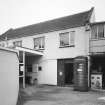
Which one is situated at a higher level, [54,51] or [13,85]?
[54,51]

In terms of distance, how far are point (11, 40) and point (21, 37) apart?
2156mm

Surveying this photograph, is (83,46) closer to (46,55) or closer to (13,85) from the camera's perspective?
(46,55)

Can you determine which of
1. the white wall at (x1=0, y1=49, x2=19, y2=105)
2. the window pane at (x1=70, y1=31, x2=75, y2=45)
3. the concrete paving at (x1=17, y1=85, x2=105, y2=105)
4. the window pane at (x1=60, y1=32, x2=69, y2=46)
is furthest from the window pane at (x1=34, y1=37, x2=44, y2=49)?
the white wall at (x1=0, y1=49, x2=19, y2=105)

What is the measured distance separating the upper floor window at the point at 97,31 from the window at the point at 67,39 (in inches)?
80.2

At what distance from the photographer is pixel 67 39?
15586 millimetres

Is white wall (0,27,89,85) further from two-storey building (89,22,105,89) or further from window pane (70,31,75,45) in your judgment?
two-storey building (89,22,105,89)

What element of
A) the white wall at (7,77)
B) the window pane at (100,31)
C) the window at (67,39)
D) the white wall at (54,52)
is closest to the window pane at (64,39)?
the window at (67,39)

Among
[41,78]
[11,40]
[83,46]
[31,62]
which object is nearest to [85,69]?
[83,46]

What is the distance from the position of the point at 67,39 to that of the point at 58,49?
138cm

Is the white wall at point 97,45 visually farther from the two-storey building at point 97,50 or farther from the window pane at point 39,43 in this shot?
the window pane at point 39,43

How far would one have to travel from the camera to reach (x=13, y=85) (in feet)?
21.1

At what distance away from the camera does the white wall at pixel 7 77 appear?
215 inches

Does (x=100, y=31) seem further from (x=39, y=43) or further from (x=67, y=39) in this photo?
(x=39, y=43)

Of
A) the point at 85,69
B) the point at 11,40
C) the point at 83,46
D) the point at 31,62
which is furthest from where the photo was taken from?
the point at 11,40
